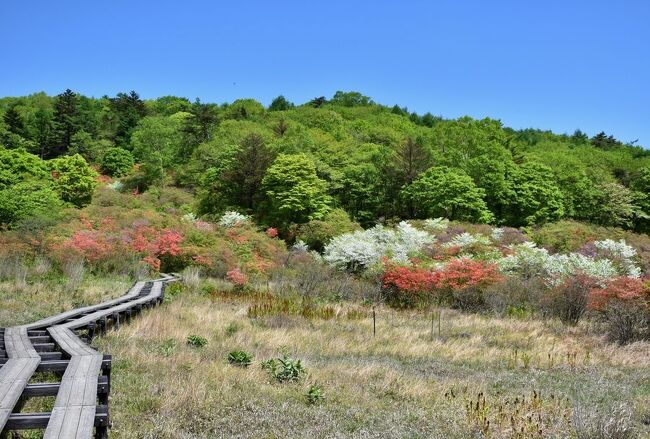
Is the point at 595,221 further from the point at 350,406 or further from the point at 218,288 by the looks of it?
the point at 350,406

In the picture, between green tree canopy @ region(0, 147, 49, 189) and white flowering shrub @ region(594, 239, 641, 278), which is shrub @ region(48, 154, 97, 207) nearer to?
green tree canopy @ region(0, 147, 49, 189)

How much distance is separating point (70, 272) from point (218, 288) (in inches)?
220

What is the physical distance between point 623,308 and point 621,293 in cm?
131

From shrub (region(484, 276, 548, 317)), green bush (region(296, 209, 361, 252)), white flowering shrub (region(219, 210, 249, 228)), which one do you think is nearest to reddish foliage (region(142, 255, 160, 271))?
white flowering shrub (region(219, 210, 249, 228))

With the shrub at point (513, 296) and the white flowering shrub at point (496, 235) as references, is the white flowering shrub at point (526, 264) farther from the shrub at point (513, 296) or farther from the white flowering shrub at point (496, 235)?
the white flowering shrub at point (496, 235)

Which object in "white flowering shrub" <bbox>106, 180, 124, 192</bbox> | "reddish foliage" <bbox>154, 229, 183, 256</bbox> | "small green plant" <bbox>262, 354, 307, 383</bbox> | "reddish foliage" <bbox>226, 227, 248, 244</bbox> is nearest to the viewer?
"small green plant" <bbox>262, 354, 307, 383</bbox>

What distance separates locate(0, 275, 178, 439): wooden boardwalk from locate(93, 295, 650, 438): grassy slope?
497 mm

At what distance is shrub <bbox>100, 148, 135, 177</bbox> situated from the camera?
175 ft

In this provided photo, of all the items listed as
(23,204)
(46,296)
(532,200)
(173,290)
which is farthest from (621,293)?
(23,204)

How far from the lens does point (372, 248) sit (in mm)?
24297

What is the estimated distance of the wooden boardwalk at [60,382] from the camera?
12.1ft

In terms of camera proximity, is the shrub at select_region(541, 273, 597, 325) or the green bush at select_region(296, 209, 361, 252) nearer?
the shrub at select_region(541, 273, 597, 325)

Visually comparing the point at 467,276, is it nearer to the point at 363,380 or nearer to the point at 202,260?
the point at 363,380

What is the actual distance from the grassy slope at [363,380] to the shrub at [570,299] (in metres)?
2.44
